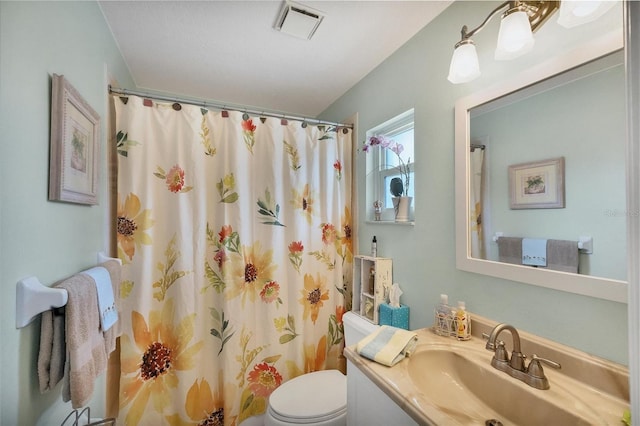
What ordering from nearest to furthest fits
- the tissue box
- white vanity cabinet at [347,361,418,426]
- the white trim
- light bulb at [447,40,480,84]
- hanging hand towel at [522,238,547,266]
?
1. the white trim
2. white vanity cabinet at [347,361,418,426]
3. hanging hand towel at [522,238,547,266]
4. light bulb at [447,40,480,84]
5. the tissue box

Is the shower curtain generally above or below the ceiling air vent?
below

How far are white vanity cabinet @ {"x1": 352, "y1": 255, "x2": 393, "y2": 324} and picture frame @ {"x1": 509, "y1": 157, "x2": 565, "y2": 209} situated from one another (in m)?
0.72

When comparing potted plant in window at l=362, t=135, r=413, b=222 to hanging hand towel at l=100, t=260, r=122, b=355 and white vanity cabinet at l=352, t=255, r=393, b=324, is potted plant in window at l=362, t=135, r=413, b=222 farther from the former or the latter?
hanging hand towel at l=100, t=260, r=122, b=355

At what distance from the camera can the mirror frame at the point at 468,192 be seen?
70 centimetres

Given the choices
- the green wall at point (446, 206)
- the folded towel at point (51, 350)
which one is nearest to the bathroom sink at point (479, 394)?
the green wall at point (446, 206)

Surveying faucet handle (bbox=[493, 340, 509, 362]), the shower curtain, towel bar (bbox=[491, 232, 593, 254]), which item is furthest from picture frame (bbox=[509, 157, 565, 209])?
the shower curtain

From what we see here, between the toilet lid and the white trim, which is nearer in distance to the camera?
the white trim

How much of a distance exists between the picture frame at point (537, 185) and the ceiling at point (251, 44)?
835mm

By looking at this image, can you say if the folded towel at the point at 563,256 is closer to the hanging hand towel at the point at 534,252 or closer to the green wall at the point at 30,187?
the hanging hand towel at the point at 534,252

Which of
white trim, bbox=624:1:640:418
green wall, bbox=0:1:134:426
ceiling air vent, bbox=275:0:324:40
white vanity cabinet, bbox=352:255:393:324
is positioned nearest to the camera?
white trim, bbox=624:1:640:418

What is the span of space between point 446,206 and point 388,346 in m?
0.65

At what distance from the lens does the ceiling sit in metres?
1.18

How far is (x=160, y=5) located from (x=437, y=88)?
1.32 meters

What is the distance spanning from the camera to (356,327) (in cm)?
148
